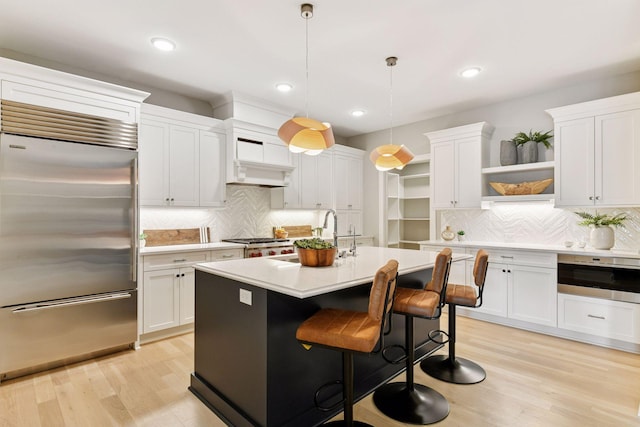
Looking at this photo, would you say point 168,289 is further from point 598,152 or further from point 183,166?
point 598,152

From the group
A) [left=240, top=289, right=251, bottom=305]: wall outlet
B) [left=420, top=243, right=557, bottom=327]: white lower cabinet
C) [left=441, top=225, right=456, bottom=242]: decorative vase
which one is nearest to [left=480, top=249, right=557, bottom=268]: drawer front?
[left=420, top=243, right=557, bottom=327]: white lower cabinet

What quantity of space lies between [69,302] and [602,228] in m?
5.23

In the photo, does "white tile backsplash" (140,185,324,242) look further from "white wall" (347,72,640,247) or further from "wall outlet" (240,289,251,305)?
"wall outlet" (240,289,251,305)

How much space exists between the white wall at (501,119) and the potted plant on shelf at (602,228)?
1.24 m

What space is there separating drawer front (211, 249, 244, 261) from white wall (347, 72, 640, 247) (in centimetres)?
281

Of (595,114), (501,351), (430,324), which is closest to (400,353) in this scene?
(430,324)

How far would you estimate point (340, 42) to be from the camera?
9.84 feet

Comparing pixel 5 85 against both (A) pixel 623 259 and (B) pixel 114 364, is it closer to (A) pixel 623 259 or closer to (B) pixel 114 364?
(B) pixel 114 364

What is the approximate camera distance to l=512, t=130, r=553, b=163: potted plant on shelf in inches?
161

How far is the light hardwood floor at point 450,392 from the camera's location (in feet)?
7.18

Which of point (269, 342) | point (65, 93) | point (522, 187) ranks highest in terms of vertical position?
point (65, 93)

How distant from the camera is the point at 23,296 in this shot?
271 centimetres

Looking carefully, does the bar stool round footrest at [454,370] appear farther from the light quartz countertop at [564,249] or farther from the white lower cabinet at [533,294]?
the light quartz countertop at [564,249]

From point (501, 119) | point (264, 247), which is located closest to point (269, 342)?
point (264, 247)
